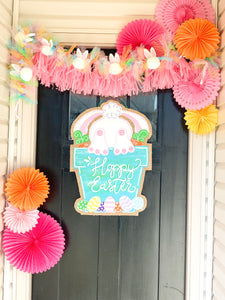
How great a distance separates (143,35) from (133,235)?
100 centimetres

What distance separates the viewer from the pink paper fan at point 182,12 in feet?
4.91

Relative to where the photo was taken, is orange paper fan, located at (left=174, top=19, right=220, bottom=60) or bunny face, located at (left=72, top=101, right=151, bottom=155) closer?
orange paper fan, located at (left=174, top=19, right=220, bottom=60)

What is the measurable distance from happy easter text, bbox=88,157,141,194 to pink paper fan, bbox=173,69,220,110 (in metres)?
0.38

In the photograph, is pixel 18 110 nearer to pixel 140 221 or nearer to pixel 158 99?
pixel 158 99

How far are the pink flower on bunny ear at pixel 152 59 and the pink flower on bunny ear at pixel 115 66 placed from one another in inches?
5.2

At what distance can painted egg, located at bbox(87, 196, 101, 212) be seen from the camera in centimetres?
158

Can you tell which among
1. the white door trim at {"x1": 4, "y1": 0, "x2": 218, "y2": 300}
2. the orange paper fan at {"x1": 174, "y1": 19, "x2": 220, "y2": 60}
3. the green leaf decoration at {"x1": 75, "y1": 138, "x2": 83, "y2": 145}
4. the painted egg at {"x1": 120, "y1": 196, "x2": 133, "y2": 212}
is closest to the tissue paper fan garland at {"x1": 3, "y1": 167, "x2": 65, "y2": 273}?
the white door trim at {"x1": 4, "y1": 0, "x2": 218, "y2": 300}

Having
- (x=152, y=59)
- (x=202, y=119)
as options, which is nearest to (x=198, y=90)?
(x=202, y=119)

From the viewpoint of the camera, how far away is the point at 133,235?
1604mm

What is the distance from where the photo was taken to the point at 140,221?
63.0 inches

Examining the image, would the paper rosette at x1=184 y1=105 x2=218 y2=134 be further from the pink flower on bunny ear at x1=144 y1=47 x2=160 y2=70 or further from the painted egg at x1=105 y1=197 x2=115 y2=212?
the painted egg at x1=105 y1=197 x2=115 y2=212

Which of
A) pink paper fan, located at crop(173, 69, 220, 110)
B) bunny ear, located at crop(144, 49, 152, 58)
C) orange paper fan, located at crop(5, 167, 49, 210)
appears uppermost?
bunny ear, located at crop(144, 49, 152, 58)

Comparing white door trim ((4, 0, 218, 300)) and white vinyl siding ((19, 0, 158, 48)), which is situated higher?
white vinyl siding ((19, 0, 158, 48))

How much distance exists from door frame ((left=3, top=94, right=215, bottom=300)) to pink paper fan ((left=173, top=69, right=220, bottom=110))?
0.16 metres
